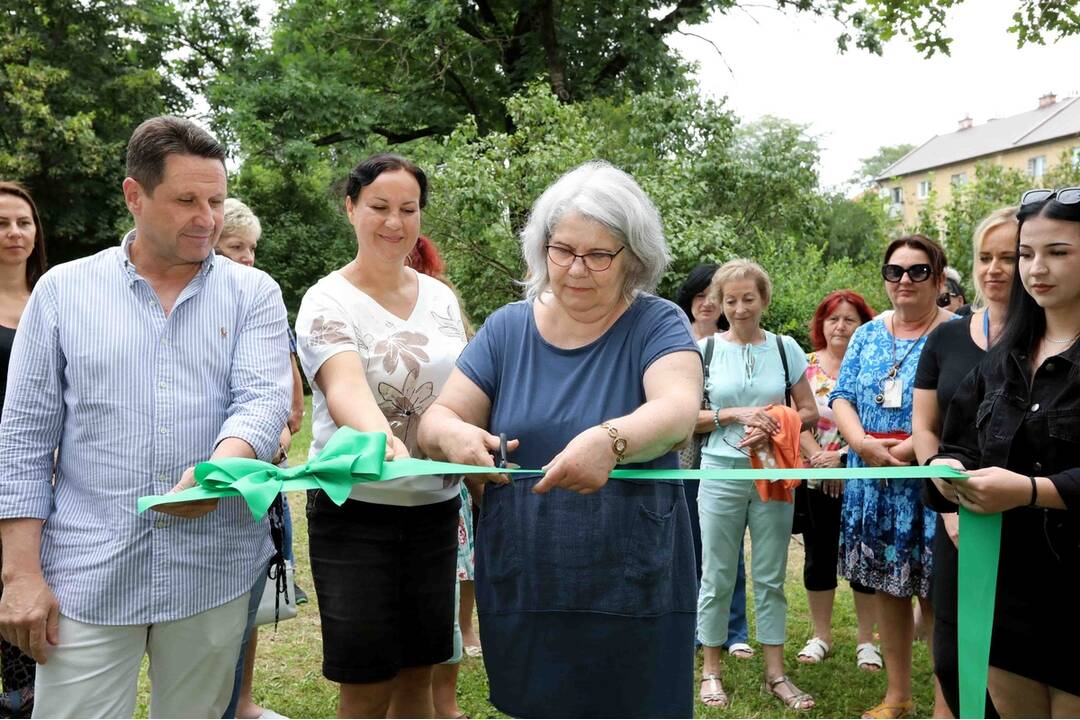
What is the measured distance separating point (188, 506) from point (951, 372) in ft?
8.80

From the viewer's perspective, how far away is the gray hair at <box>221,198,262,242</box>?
4.48 m

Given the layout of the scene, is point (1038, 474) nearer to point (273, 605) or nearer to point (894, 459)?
Result: point (894, 459)

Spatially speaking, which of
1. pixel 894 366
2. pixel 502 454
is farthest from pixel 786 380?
pixel 502 454

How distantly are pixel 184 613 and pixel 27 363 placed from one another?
0.80 m

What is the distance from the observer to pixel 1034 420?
2.60 meters

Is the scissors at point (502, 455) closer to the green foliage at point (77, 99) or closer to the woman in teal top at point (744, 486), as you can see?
the woman in teal top at point (744, 486)

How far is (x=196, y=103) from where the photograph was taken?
82.9 ft

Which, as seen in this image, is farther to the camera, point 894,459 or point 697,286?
point 697,286

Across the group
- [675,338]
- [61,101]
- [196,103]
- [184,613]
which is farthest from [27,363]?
[196,103]

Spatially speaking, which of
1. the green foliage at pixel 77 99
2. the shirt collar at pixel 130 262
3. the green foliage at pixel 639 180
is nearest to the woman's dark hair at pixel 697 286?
the shirt collar at pixel 130 262

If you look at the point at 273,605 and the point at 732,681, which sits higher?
the point at 273,605

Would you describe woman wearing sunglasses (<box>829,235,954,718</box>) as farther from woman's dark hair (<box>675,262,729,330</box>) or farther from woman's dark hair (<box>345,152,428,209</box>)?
woman's dark hair (<box>345,152,428,209</box>)

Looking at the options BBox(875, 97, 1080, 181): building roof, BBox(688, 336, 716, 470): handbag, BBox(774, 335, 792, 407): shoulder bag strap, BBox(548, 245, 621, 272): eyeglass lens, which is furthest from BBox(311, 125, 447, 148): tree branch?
BBox(875, 97, 1080, 181): building roof

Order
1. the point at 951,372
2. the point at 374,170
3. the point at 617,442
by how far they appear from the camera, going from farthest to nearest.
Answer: the point at 951,372
the point at 374,170
the point at 617,442
